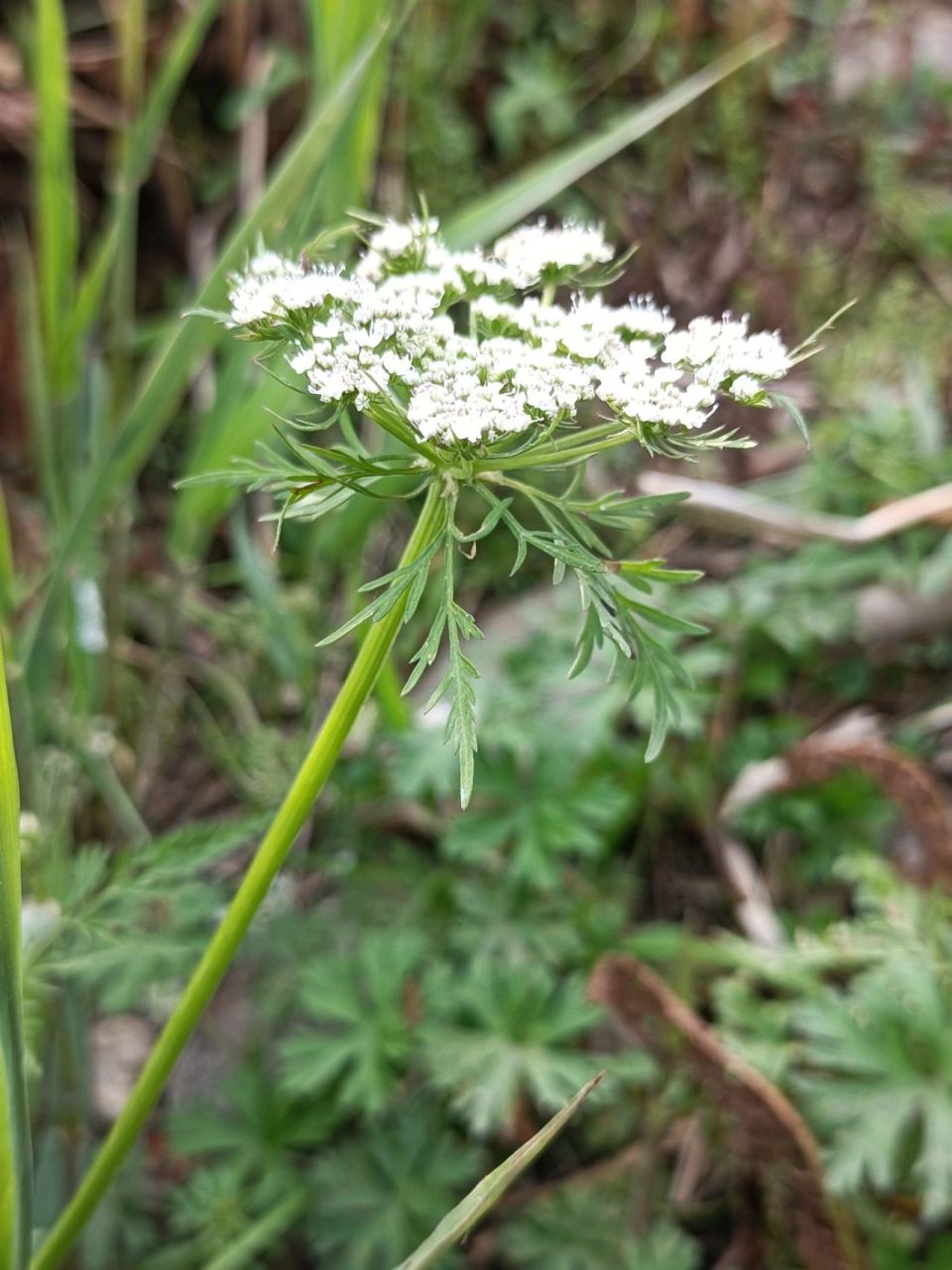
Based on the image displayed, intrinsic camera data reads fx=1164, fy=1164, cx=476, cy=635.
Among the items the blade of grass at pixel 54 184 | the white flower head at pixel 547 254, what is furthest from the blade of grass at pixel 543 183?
the white flower head at pixel 547 254

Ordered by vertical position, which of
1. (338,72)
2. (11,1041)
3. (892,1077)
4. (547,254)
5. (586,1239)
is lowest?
(586,1239)

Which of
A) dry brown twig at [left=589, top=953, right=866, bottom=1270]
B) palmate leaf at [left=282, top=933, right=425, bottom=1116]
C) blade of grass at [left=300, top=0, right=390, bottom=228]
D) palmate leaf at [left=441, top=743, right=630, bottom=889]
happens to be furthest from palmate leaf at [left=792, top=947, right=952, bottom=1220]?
blade of grass at [left=300, top=0, right=390, bottom=228]

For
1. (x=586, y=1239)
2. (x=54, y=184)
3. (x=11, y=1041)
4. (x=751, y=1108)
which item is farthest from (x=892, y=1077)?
(x=54, y=184)

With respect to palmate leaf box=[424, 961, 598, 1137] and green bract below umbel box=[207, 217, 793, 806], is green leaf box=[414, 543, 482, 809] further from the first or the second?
palmate leaf box=[424, 961, 598, 1137]

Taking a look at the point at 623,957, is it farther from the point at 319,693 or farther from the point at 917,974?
the point at 319,693

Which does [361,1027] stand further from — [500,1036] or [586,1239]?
[586,1239]

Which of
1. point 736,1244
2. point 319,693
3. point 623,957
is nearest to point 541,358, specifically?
point 623,957

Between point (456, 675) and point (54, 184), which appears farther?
point (54, 184)
